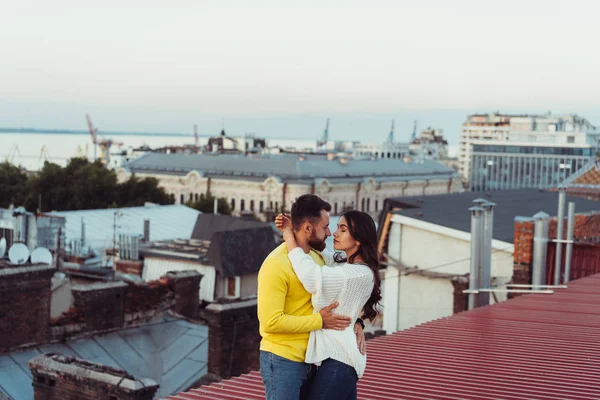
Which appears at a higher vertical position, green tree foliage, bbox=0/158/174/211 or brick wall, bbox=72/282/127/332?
brick wall, bbox=72/282/127/332

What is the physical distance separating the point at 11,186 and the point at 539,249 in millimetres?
72841

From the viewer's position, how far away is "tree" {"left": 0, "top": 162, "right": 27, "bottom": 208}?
260 ft

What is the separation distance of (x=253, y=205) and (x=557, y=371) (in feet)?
320

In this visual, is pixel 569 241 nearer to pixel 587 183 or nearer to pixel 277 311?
pixel 277 311

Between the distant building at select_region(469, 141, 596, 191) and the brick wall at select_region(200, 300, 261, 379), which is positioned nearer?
the brick wall at select_region(200, 300, 261, 379)

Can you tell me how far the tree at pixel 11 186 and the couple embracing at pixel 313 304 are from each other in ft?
250

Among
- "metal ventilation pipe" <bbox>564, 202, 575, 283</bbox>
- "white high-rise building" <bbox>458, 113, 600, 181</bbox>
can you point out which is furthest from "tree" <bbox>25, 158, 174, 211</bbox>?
"white high-rise building" <bbox>458, 113, 600, 181</bbox>

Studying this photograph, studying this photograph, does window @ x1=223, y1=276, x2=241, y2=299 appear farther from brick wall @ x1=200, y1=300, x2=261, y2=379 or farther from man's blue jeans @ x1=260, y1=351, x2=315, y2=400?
man's blue jeans @ x1=260, y1=351, x2=315, y2=400

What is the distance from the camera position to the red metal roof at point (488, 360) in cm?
717

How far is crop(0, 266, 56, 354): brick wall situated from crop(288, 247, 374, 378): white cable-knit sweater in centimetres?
901

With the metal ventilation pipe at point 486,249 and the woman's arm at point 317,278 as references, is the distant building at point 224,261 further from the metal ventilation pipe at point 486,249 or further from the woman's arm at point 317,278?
the woman's arm at point 317,278

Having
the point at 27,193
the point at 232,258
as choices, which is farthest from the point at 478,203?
the point at 27,193

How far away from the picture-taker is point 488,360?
8.48 m

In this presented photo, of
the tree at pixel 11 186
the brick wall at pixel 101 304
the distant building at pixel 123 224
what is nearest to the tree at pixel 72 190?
the tree at pixel 11 186
